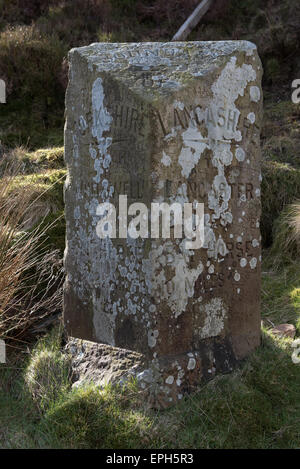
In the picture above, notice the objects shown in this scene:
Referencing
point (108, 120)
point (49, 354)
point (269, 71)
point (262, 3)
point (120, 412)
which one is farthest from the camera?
point (262, 3)

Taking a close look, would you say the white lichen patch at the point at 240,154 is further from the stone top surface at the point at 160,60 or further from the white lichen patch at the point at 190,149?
the stone top surface at the point at 160,60

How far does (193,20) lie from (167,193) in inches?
295

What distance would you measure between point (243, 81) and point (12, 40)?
6302mm

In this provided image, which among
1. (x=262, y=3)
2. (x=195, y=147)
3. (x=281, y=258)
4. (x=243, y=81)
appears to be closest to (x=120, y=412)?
(x=195, y=147)

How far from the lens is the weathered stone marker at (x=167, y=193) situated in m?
2.92

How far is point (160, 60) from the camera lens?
306 centimetres

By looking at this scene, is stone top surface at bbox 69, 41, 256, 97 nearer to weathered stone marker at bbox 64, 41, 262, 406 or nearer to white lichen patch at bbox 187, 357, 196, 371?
weathered stone marker at bbox 64, 41, 262, 406

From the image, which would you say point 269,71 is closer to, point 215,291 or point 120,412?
point 215,291

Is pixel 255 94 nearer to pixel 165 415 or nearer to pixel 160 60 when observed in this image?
pixel 160 60

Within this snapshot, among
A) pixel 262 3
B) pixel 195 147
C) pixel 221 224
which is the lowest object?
pixel 221 224

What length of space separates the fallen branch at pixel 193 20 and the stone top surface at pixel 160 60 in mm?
6176

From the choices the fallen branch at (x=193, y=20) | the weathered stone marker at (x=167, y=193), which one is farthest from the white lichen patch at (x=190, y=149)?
the fallen branch at (x=193, y=20)

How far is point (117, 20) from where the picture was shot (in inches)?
406

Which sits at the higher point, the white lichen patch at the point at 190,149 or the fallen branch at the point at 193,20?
the fallen branch at the point at 193,20
